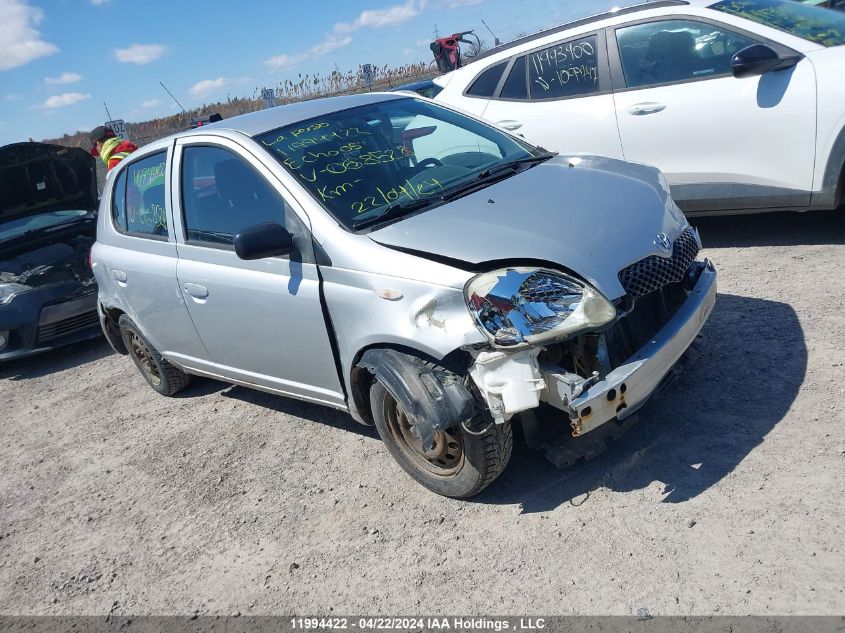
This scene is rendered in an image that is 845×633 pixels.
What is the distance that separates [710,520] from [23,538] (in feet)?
12.0

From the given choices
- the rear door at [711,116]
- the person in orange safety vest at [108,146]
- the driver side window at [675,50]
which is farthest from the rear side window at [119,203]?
the person in orange safety vest at [108,146]

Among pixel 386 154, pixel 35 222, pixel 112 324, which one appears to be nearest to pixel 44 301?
pixel 35 222

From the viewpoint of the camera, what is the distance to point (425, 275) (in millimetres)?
3141

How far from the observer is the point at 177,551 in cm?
370

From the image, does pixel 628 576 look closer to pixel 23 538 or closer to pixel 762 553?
pixel 762 553

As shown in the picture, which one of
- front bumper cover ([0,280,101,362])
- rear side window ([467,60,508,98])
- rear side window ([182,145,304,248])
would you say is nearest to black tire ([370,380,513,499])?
rear side window ([182,145,304,248])

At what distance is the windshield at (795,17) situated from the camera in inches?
198

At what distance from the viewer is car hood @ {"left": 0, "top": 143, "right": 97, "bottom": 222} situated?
7.38 meters

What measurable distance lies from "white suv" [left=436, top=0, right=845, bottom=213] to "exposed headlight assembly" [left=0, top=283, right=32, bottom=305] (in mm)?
4749

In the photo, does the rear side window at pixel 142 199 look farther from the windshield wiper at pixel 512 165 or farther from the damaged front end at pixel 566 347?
the damaged front end at pixel 566 347

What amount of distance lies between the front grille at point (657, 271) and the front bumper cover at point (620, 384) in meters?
0.21

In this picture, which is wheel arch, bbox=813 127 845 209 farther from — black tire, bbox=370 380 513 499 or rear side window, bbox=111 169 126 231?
rear side window, bbox=111 169 126 231

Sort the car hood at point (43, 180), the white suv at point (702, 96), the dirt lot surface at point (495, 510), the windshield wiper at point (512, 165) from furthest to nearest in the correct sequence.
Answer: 1. the car hood at point (43, 180)
2. the white suv at point (702, 96)
3. the windshield wiper at point (512, 165)
4. the dirt lot surface at point (495, 510)

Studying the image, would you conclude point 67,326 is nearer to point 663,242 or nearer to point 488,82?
point 488,82
